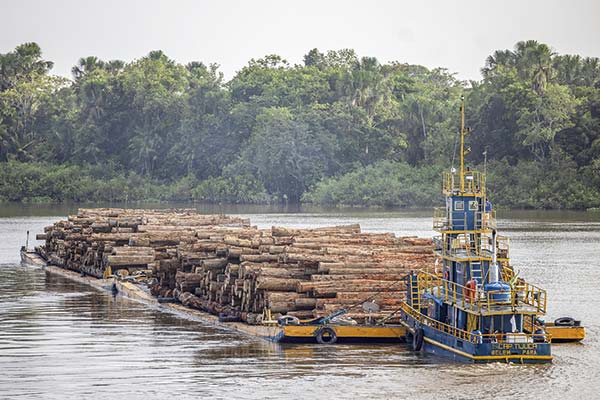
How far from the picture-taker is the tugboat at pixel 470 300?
33.2m

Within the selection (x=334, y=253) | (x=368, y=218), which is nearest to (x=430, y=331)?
(x=334, y=253)

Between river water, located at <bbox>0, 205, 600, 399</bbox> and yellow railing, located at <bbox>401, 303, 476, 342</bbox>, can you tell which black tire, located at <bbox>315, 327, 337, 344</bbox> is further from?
yellow railing, located at <bbox>401, 303, 476, 342</bbox>

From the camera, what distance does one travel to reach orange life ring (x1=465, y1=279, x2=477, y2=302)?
110ft

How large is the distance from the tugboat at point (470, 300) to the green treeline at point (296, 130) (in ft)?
278

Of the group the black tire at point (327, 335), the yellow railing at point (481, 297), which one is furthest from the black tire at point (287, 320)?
the yellow railing at point (481, 297)

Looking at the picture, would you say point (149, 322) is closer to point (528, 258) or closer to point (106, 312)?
point (106, 312)

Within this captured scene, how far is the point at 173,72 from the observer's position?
164875mm

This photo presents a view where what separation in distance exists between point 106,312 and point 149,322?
134 inches

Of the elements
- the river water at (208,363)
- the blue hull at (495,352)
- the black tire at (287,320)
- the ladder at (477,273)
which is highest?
the ladder at (477,273)

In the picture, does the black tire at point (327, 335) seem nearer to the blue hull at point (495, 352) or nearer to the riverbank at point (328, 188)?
the blue hull at point (495, 352)

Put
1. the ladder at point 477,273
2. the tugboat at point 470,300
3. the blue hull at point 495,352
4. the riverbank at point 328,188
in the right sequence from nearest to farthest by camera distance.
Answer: the blue hull at point 495,352 < the tugboat at point 470,300 < the ladder at point 477,273 < the riverbank at point 328,188

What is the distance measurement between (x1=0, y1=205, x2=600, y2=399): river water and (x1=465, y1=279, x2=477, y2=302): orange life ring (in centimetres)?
187

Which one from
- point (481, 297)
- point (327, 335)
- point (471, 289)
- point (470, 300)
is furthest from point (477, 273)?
point (327, 335)

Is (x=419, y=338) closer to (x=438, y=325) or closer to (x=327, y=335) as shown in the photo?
(x=438, y=325)
